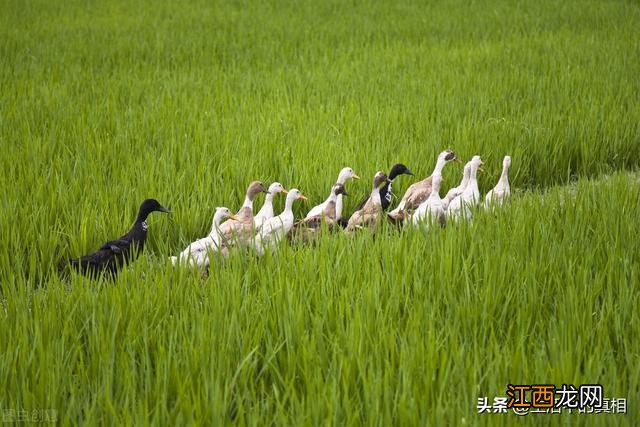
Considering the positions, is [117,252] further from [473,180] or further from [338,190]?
[473,180]

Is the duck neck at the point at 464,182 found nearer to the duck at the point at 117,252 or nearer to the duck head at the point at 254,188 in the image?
the duck head at the point at 254,188

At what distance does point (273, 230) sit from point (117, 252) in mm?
773

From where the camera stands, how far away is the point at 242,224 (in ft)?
12.4

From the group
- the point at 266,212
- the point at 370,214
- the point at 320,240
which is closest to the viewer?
the point at 320,240

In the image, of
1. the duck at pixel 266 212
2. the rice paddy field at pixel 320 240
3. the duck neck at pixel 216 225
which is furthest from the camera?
the duck at pixel 266 212

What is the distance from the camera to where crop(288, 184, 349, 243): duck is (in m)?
3.75

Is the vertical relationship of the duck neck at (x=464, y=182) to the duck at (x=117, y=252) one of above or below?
above

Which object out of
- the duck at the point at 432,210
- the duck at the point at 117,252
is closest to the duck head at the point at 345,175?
the duck at the point at 432,210

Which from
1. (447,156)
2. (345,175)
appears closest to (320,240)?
(345,175)

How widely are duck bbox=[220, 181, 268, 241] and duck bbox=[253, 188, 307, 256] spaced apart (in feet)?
0.23

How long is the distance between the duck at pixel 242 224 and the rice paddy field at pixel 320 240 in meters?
0.28

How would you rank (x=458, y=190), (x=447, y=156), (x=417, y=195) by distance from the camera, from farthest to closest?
(x=447, y=156)
(x=458, y=190)
(x=417, y=195)

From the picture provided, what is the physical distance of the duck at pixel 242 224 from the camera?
3541 mm

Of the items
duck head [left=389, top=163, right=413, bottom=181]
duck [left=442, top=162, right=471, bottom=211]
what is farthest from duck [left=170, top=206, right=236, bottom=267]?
duck [left=442, top=162, right=471, bottom=211]
